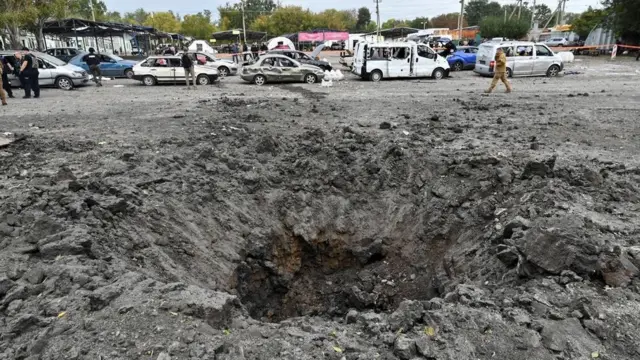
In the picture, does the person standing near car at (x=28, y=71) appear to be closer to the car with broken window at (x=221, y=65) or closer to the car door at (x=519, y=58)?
the car with broken window at (x=221, y=65)

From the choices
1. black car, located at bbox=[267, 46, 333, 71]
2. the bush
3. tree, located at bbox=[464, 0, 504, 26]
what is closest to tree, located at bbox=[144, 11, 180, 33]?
the bush

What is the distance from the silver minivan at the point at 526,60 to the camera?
62.8ft

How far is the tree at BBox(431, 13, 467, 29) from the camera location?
9825 centimetres

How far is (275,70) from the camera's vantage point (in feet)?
61.4

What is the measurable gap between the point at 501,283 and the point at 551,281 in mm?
481

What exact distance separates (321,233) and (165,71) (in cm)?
1496

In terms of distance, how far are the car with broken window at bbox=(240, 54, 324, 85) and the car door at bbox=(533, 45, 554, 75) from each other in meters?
9.97

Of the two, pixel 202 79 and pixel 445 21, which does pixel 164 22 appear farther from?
pixel 445 21

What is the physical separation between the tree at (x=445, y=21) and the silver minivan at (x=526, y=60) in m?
84.3

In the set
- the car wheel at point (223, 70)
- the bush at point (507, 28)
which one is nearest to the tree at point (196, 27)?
the bush at point (507, 28)

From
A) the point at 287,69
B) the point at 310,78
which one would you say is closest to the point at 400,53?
the point at 310,78

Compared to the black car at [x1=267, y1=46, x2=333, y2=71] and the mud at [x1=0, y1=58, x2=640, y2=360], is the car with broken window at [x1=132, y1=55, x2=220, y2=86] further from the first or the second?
the mud at [x1=0, y1=58, x2=640, y2=360]

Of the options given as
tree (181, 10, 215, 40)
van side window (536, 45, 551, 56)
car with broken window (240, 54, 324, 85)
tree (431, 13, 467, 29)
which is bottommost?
car with broken window (240, 54, 324, 85)

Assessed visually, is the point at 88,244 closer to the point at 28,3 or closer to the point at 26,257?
the point at 26,257
